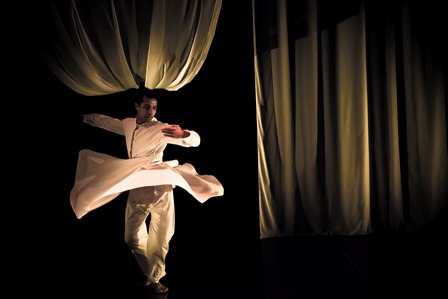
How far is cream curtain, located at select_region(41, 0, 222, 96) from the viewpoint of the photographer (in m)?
2.84

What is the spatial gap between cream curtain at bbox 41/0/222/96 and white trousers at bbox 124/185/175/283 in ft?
2.27

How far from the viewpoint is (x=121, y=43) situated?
2.83 metres

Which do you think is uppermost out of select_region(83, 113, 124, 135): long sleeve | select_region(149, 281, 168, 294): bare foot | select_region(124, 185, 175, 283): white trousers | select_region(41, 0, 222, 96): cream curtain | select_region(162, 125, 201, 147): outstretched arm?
select_region(41, 0, 222, 96): cream curtain

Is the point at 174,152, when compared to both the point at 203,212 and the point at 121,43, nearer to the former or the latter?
the point at 203,212

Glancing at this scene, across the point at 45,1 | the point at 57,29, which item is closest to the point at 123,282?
the point at 57,29

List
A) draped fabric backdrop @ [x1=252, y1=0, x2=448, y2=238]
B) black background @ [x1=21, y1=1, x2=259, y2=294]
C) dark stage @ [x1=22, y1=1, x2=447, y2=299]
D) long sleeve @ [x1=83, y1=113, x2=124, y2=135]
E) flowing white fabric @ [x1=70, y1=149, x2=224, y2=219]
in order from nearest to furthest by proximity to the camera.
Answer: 1. flowing white fabric @ [x1=70, y1=149, x2=224, y2=219]
2. long sleeve @ [x1=83, y1=113, x2=124, y2=135]
3. dark stage @ [x1=22, y1=1, x2=447, y2=299]
4. black background @ [x1=21, y1=1, x2=259, y2=294]
5. draped fabric backdrop @ [x1=252, y1=0, x2=448, y2=238]

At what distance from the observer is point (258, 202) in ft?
11.4

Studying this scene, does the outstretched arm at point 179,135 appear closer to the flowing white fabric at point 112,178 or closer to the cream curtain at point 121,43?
the flowing white fabric at point 112,178

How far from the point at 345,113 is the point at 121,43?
5.57 ft

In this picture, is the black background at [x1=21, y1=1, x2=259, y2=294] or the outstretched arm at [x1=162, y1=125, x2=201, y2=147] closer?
the outstretched arm at [x1=162, y1=125, x2=201, y2=147]

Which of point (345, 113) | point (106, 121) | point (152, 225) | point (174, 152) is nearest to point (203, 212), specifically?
point (174, 152)

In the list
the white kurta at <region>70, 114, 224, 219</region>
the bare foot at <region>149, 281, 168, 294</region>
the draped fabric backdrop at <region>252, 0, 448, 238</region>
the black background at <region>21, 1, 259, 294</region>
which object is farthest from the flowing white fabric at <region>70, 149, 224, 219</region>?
the draped fabric backdrop at <region>252, 0, 448, 238</region>

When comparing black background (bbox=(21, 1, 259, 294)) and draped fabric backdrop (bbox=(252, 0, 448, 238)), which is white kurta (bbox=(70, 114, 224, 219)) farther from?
draped fabric backdrop (bbox=(252, 0, 448, 238))

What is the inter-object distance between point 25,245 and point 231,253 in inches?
54.2
